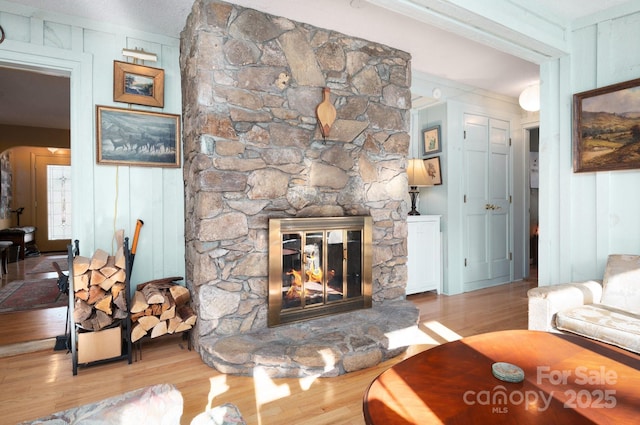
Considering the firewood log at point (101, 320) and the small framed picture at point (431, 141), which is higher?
the small framed picture at point (431, 141)

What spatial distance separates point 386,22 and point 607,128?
6.06 feet

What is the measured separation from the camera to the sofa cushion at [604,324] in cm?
183

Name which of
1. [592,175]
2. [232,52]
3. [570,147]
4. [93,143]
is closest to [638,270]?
[592,175]

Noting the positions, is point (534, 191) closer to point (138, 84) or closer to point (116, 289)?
point (138, 84)

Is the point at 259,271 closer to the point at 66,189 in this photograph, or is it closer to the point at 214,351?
the point at 214,351

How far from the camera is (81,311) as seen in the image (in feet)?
7.34

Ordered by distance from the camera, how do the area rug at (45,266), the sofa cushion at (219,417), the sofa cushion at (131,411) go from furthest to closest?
1. the area rug at (45,266)
2. the sofa cushion at (219,417)
3. the sofa cushion at (131,411)

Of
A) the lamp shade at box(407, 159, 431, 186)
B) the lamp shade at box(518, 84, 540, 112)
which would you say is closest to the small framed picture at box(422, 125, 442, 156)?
the lamp shade at box(407, 159, 431, 186)

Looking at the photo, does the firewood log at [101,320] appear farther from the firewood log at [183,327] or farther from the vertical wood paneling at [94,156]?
the vertical wood paneling at [94,156]

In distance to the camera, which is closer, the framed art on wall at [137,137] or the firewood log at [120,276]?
the firewood log at [120,276]

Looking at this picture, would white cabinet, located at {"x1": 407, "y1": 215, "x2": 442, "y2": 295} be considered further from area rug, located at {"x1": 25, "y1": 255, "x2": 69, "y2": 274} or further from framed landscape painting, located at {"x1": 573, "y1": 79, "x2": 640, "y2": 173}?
area rug, located at {"x1": 25, "y1": 255, "x2": 69, "y2": 274}

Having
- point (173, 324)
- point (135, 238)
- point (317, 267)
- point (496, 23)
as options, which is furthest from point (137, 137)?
point (496, 23)

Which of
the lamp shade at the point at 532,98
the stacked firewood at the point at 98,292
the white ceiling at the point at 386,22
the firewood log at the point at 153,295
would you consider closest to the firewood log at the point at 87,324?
the stacked firewood at the point at 98,292

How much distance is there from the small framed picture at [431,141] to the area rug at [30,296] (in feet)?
14.4
